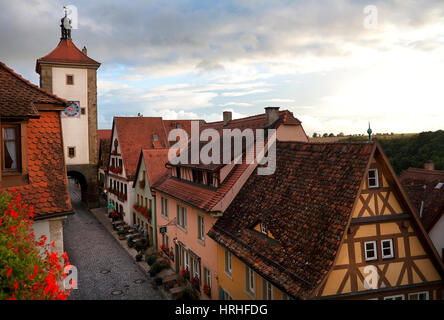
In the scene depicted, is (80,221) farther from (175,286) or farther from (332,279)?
(332,279)

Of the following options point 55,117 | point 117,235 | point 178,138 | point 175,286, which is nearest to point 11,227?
point 55,117

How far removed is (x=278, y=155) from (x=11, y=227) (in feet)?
42.2

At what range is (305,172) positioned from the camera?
13.7 meters

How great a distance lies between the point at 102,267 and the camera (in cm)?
2298

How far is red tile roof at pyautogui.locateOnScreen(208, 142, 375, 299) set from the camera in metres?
10.3

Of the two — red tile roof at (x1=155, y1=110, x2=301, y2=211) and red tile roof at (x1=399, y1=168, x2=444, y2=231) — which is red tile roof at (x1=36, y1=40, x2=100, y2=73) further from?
red tile roof at (x1=399, y1=168, x2=444, y2=231)

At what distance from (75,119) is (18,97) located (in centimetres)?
3523

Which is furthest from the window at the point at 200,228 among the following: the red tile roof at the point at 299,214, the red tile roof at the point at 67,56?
the red tile roof at the point at 67,56

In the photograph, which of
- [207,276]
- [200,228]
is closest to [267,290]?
[207,276]

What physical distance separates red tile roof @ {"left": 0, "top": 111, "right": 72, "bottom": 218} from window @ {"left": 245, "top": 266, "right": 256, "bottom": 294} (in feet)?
24.3

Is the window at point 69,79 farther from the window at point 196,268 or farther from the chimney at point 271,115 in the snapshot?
the window at point 196,268

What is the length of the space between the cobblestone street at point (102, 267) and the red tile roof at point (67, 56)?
19.6 metres

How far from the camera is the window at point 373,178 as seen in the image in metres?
11.1

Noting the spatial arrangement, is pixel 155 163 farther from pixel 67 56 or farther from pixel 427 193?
pixel 67 56
